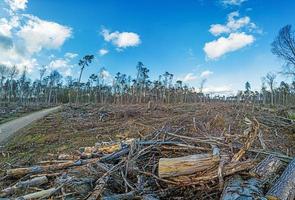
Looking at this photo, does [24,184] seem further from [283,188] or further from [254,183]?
[283,188]

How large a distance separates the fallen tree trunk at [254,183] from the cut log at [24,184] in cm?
370

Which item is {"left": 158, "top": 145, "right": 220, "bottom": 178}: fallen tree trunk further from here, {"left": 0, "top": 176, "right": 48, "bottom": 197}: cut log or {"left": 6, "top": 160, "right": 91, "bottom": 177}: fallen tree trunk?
{"left": 0, "top": 176, "right": 48, "bottom": 197}: cut log

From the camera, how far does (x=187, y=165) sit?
533 cm

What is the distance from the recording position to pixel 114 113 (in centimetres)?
2389

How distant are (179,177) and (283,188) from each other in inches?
67.2

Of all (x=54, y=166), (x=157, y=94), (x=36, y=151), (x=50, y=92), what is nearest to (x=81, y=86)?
(x=50, y=92)

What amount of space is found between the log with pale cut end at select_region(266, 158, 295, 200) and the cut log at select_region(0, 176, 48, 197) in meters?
4.35

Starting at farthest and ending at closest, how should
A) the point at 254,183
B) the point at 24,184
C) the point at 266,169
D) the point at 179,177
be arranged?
the point at 24,184, the point at 179,177, the point at 266,169, the point at 254,183

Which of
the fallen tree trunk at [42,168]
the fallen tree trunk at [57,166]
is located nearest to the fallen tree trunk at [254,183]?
the fallen tree trunk at [57,166]

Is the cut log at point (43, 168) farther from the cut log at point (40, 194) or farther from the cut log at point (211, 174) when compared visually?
the cut log at point (211, 174)

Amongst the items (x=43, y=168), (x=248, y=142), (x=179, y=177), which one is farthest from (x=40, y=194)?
(x=248, y=142)

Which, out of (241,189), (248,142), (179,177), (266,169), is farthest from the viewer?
(248,142)

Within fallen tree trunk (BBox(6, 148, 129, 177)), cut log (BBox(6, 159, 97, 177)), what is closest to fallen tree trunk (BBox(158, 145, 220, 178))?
fallen tree trunk (BBox(6, 148, 129, 177))

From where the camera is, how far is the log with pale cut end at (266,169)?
518 centimetres
